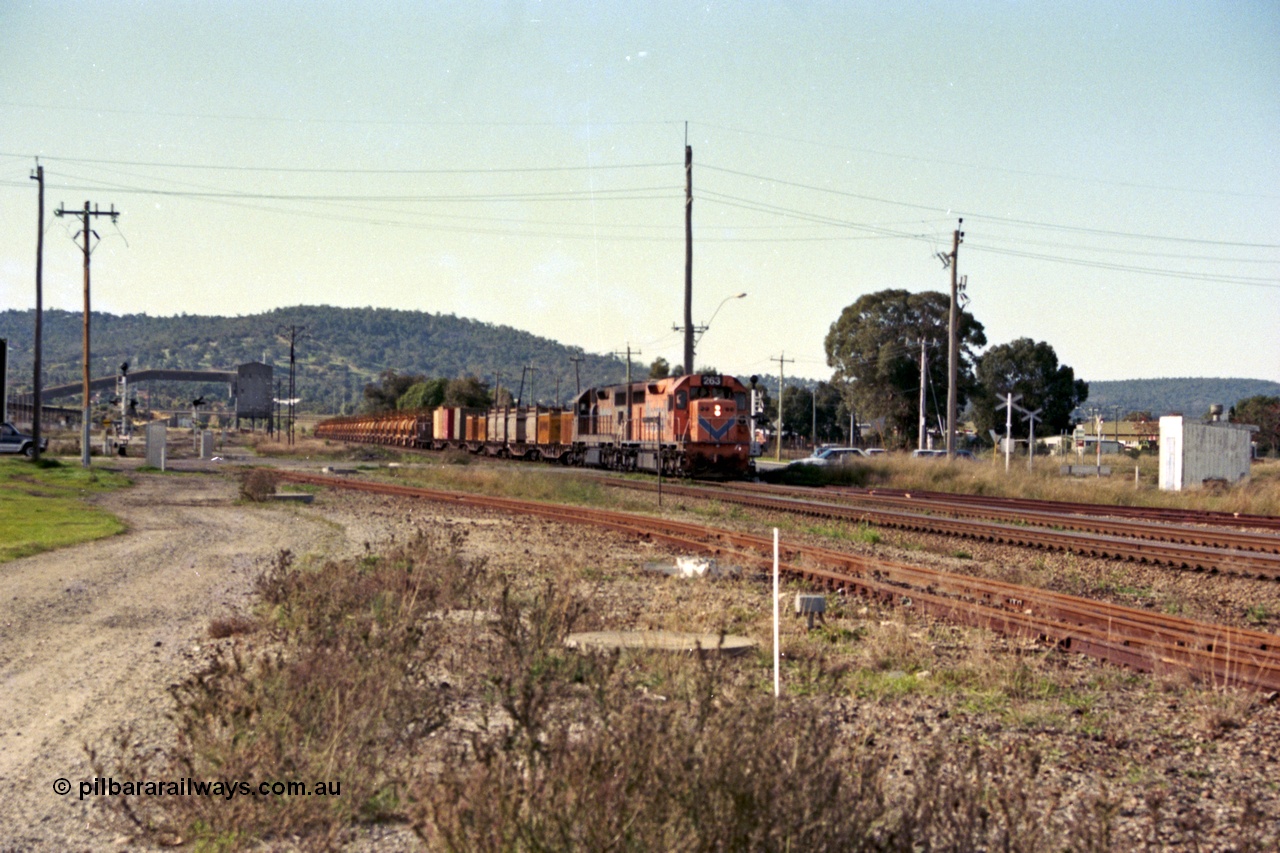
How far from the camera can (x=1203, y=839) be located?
4781 mm

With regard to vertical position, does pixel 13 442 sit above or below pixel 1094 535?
above

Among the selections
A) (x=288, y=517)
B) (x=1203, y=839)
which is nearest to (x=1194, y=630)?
(x=1203, y=839)

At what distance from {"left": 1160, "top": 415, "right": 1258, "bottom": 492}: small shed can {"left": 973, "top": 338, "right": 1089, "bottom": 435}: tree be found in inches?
2192

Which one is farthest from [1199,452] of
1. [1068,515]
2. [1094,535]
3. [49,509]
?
[49,509]

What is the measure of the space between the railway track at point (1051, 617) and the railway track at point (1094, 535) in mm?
4211

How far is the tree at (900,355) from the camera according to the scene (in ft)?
251

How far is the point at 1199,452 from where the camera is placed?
31.6 m

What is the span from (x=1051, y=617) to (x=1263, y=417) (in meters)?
100

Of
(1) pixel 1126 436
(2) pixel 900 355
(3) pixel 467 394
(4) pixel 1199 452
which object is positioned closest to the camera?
(4) pixel 1199 452

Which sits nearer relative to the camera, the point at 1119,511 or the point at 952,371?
the point at 1119,511

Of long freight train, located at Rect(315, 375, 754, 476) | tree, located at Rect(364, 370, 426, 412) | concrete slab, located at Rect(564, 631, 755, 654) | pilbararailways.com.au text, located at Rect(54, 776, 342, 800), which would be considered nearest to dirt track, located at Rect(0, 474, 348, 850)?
pilbararailways.com.au text, located at Rect(54, 776, 342, 800)

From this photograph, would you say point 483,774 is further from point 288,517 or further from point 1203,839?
point 288,517

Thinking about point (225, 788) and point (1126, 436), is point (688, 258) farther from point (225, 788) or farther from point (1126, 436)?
point (1126, 436)

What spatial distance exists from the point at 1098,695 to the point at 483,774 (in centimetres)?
529
